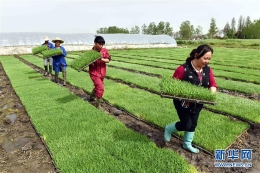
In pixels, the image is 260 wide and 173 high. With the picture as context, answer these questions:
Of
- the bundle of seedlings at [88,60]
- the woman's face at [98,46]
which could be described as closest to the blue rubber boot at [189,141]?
the bundle of seedlings at [88,60]

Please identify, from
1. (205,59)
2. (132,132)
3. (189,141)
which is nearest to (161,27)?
(132,132)

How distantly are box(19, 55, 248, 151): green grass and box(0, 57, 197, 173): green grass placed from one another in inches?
31.4

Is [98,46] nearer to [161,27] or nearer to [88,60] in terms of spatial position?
[88,60]

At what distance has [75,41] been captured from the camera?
115ft

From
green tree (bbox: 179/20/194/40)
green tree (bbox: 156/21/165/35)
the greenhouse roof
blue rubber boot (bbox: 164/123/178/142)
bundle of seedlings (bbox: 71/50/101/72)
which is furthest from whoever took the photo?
green tree (bbox: 156/21/165/35)

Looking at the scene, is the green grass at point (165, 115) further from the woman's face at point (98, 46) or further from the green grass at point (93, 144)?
the woman's face at point (98, 46)

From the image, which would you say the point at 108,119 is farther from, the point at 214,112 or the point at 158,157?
the point at 214,112

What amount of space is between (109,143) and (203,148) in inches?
65.3

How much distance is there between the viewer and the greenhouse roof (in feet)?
102

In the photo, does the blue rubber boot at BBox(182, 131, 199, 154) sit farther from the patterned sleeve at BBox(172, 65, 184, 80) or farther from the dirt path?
the dirt path

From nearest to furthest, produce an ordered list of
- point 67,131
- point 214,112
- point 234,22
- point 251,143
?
point 251,143, point 67,131, point 214,112, point 234,22

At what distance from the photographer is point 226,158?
3.67 metres

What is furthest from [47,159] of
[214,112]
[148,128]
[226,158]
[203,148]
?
[214,112]

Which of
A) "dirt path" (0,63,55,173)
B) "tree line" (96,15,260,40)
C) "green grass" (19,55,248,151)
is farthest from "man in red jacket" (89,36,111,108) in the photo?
"tree line" (96,15,260,40)
